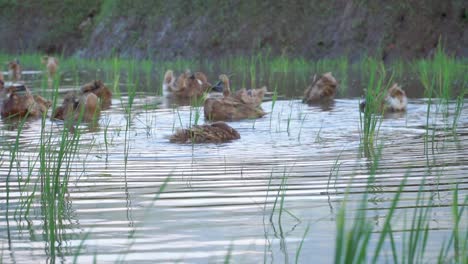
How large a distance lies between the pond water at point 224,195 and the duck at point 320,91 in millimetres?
4327

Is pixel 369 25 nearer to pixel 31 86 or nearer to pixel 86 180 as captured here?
pixel 31 86

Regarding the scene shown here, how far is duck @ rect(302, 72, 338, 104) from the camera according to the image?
1413cm

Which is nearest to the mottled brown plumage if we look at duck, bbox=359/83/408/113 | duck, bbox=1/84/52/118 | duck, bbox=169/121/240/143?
duck, bbox=1/84/52/118

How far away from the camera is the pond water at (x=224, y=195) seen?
14.3 feet

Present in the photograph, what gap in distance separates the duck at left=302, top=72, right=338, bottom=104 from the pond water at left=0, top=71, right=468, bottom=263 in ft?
14.2

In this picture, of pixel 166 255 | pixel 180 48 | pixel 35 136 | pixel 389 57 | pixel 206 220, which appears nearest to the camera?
pixel 166 255

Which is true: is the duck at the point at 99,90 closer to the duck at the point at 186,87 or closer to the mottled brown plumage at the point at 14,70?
the duck at the point at 186,87

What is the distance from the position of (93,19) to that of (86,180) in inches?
1571

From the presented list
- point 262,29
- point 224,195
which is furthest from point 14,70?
point 224,195

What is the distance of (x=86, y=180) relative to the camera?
21.5 feet

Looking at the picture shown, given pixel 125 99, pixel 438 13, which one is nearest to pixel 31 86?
pixel 125 99

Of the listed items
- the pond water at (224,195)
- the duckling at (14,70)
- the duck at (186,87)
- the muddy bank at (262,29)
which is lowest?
the duckling at (14,70)

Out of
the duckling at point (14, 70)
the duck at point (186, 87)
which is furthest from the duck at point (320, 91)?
the duckling at point (14, 70)

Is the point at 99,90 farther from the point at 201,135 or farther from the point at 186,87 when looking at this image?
the point at 201,135
